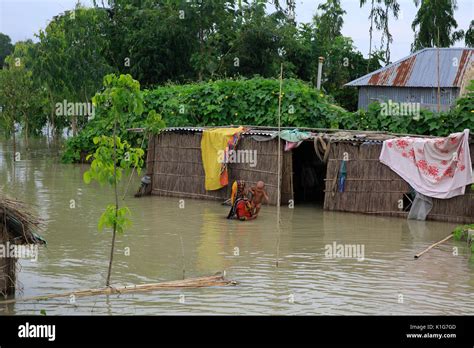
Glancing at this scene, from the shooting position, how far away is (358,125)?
20.8 m

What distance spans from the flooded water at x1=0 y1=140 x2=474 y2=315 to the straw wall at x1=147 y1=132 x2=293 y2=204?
0.51 metres

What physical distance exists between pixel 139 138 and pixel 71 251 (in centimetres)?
1288

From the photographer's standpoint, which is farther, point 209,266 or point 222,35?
point 222,35

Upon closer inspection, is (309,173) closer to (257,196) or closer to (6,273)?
(257,196)

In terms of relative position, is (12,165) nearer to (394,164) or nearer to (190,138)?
(190,138)

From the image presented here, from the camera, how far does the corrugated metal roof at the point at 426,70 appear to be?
29516mm

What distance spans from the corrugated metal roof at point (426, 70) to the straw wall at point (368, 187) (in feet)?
42.3

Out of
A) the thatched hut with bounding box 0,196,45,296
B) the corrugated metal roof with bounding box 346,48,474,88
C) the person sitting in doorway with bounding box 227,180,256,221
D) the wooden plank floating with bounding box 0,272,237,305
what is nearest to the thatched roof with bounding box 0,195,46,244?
the thatched hut with bounding box 0,196,45,296

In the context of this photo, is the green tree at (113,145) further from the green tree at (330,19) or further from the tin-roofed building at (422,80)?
the green tree at (330,19)

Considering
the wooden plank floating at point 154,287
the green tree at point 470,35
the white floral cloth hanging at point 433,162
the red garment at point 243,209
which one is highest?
the green tree at point 470,35

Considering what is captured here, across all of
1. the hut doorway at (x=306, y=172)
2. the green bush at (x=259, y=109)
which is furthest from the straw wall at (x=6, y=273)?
the hut doorway at (x=306, y=172)

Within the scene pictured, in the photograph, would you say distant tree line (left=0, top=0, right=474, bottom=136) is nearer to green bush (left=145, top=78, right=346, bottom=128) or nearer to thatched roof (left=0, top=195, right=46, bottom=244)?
green bush (left=145, top=78, right=346, bottom=128)
